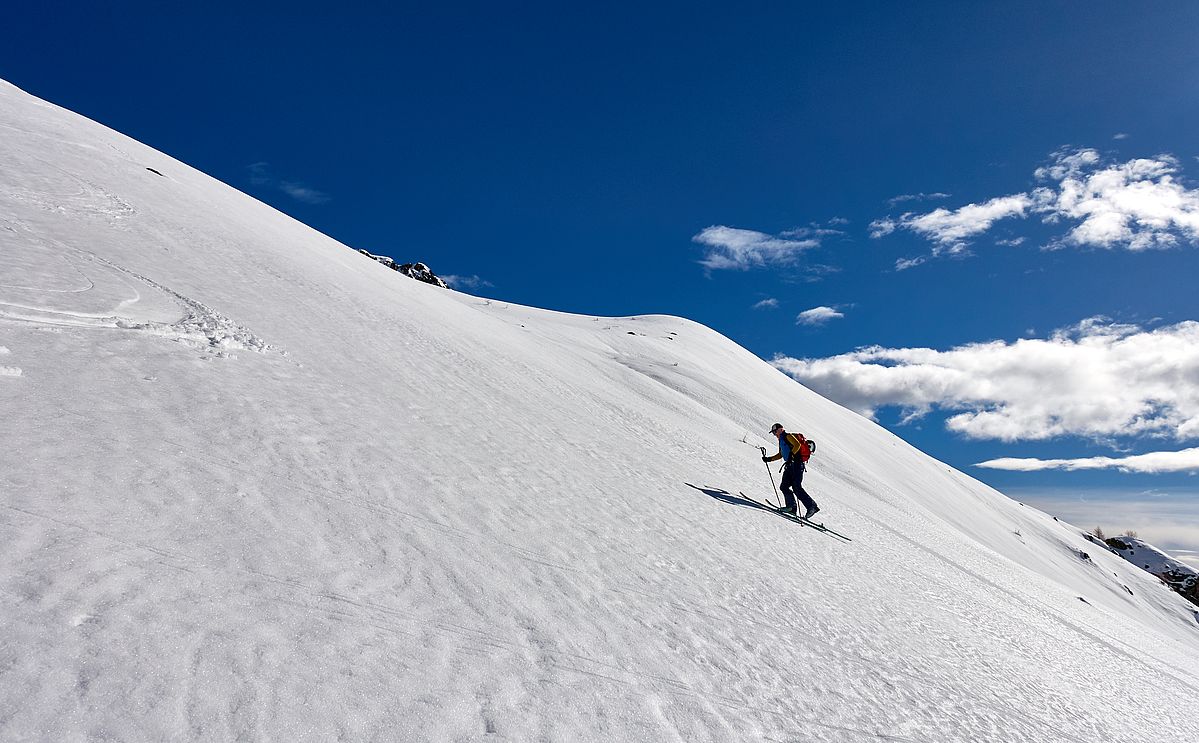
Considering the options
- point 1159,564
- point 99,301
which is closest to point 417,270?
point 99,301

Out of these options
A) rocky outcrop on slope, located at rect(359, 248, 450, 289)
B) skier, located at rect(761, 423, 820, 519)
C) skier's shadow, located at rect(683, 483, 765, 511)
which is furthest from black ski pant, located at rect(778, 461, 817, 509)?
rocky outcrop on slope, located at rect(359, 248, 450, 289)

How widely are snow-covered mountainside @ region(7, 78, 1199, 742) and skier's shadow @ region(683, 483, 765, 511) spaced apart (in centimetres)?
17

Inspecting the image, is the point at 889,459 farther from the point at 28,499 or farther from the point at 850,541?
the point at 28,499

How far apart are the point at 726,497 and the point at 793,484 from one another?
1635 mm

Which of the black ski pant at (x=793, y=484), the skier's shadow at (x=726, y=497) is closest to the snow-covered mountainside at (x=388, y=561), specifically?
the skier's shadow at (x=726, y=497)

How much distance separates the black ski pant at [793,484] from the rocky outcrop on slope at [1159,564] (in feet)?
190

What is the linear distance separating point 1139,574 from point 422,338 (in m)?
44.5

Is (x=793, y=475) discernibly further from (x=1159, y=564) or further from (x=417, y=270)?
(x=1159, y=564)

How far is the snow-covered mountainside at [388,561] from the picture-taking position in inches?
127

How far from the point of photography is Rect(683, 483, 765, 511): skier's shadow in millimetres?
10766

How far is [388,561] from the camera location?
467 centimetres

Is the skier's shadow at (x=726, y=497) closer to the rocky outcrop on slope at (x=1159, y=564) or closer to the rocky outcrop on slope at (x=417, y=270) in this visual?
the rocky outcrop on slope at (x=417, y=270)

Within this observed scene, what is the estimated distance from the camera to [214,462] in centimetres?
530

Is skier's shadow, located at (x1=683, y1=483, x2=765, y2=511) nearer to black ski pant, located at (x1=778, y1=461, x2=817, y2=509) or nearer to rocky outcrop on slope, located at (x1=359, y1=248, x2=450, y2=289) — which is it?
black ski pant, located at (x1=778, y1=461, x2=817, y2=509)
